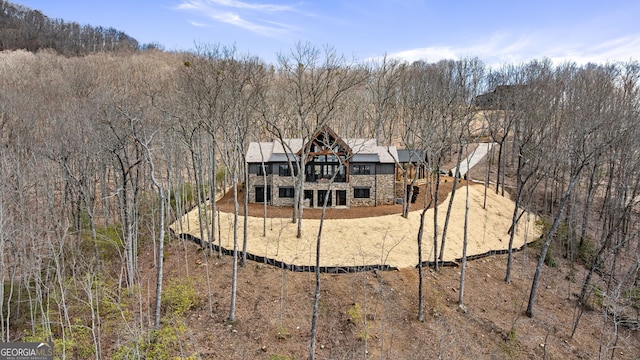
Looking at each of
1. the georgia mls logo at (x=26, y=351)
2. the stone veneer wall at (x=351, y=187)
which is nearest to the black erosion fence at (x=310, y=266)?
A: the stone veneer wall at (x=351, y=187)

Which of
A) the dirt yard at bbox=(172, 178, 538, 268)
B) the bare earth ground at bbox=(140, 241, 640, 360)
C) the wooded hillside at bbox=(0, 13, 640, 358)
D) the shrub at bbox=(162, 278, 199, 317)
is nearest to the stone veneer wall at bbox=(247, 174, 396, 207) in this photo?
the dirt yard at bbox=(172, 178, 538, 268)

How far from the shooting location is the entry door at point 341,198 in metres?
30.6

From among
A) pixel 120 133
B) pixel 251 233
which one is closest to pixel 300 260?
pixel 251 233

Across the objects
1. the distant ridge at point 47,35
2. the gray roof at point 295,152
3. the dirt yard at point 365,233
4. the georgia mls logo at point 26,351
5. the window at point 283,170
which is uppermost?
the distant ridge at point 47,35

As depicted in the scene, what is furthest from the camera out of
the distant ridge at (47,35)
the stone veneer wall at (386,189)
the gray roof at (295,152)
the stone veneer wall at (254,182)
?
the distant ridge at (47,35)

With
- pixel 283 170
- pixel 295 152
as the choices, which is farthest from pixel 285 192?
pixel 295 152

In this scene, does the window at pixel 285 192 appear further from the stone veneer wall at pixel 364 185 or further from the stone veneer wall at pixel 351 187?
the stone veneer wall at pixel 364 185

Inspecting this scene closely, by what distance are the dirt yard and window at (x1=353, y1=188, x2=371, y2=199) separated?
71.1 inches

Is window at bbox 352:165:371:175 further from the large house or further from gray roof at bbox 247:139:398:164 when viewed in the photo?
gray roof at bbox 247:139:398:164

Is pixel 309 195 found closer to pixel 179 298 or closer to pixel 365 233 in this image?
pixel 365 233

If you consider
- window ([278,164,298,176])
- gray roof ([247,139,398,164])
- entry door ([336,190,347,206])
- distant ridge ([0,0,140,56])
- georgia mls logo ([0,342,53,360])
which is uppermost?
distant ridge ([0,0,140,56])

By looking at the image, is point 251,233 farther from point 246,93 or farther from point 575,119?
point 575,119

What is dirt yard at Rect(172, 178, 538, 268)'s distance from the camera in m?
21.1

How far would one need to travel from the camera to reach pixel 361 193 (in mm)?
30906
